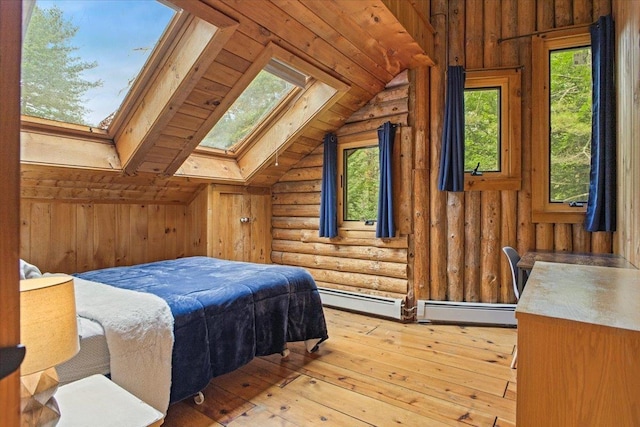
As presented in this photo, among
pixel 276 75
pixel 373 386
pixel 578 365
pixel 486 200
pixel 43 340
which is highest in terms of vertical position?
pixel 276 75

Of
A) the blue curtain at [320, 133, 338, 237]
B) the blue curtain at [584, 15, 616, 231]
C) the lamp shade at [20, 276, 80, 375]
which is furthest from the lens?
the blue curtain at [320, 133, 338, 237]

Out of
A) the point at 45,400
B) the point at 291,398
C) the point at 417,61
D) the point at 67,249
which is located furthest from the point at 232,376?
the point at 417,61

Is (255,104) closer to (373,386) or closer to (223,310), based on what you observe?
(223,310)

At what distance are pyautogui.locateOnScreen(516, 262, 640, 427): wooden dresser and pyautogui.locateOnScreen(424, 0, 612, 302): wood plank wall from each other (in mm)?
2523

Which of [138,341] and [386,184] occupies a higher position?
[386,184]

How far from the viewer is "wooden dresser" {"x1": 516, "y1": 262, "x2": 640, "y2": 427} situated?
91 cm

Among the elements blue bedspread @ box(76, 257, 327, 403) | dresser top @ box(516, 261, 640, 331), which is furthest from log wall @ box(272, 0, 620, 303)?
dresser top @ box(516, 261, 640, 331)

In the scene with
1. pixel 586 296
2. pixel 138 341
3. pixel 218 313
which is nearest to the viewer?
pixel 586 296

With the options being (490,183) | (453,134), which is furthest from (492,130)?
(490,183)

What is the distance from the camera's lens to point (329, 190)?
13.8 feet

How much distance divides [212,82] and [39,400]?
231 centimetres

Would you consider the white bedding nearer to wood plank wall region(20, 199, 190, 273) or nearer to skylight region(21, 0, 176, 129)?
wood plank wall region(20, 199, 190, 273)

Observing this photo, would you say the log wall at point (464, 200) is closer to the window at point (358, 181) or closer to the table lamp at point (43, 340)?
the window at point (358, 181)

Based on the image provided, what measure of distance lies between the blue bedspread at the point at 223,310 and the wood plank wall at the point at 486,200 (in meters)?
1.68
